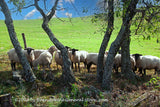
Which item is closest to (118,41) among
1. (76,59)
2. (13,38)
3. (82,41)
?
(13,38)

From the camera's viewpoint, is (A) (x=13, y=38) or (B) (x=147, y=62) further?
(B) (x=147, y=62)

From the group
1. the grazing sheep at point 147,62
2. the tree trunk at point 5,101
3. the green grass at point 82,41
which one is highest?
the green grass at point 82,41

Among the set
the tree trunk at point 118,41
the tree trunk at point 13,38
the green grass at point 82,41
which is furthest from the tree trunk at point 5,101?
the tree trunk at point 118,41

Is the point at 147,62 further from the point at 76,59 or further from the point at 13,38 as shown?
the point at 13,38

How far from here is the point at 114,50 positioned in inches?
293

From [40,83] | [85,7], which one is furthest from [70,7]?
[40,83]

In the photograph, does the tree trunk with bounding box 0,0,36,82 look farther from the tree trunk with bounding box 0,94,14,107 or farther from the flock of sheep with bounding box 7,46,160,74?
the tree trunk with bounding box 0,94,14,107

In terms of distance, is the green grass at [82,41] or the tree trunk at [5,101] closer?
the tree trunk at [5,101]

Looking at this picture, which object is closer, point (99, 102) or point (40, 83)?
point (99, 102)

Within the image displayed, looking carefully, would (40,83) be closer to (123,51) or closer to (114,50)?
(114,50)

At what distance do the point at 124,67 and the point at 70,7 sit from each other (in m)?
5.53

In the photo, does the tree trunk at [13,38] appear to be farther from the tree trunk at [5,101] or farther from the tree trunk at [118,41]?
the tree trunk at [118,41]

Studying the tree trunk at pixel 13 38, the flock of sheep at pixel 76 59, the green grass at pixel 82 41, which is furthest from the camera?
Result: the green grass at pixel 82 41

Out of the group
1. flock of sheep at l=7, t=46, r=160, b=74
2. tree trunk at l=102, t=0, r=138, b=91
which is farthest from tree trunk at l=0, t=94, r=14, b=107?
flock of sheep at l=7, t=46, r=160, b=74
